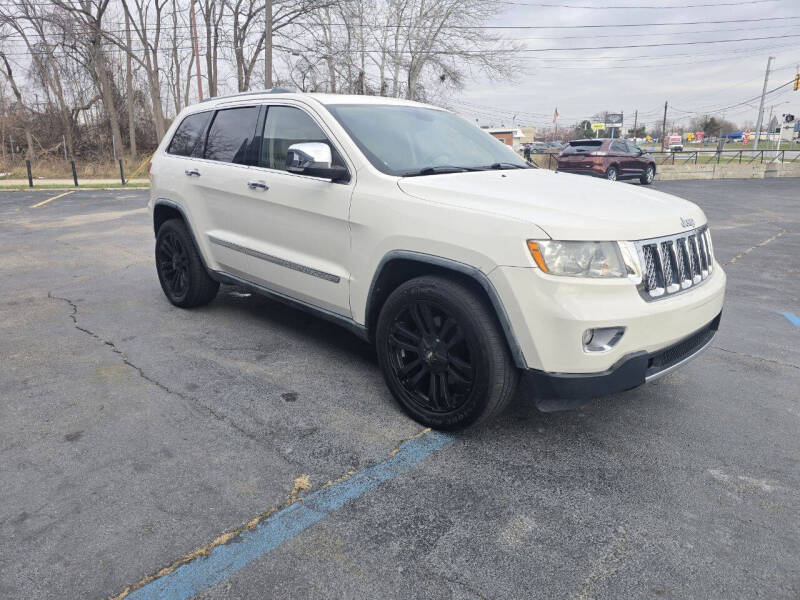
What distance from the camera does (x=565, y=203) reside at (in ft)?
9.55

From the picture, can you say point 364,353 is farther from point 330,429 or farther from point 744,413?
point 744,413

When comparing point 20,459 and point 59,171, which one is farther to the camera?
point 59,171

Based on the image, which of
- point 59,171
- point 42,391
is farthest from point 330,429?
point 59,171

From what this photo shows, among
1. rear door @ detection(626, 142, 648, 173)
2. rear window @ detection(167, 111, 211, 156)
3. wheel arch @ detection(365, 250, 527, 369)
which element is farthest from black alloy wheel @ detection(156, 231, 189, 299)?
rear door @ detection(626, 142, 648, 173)

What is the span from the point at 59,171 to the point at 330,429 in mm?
30523

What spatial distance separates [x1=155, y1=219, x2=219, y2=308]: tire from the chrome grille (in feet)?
12.0

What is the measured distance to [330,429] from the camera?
127 inches

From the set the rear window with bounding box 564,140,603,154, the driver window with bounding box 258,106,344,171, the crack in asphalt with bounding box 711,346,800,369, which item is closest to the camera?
the driver window with bounding box 258,106,344,171

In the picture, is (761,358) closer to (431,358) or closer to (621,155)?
(431,358)

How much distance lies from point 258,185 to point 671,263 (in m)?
2.71

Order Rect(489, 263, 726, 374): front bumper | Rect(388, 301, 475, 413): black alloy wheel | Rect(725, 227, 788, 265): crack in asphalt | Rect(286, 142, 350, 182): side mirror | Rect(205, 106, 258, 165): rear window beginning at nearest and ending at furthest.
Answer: Rect(489, 263, 726, 374): front bumper, Rect(388, 301, 475, 413): black alloy wheel, Rect(286, 142, 350, 182): side mirror, Rect(205, 106, 258, 165): rear window, Rect(725, 227, 788, 265): crack in asphalt

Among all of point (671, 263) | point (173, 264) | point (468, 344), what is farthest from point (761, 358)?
point (173, 264)

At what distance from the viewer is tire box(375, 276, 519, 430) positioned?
2.82 metres

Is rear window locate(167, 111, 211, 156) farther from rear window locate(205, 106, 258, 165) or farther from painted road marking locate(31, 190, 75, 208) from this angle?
painted road marking locate(31, 190, 75, 208)
